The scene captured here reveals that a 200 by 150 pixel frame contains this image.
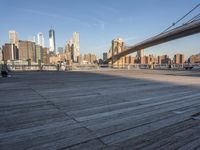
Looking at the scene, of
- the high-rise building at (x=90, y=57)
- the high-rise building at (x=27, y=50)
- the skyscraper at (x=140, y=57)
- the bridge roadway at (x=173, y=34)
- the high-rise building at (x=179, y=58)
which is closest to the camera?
the bridge roadway at (x=173, y=34)

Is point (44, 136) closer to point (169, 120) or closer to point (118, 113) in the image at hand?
point (118, 113)

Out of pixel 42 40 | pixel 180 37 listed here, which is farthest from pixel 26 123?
pixel 42 40

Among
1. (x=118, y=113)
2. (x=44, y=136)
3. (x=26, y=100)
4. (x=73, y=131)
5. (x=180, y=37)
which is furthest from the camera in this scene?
(x=180, y=37)

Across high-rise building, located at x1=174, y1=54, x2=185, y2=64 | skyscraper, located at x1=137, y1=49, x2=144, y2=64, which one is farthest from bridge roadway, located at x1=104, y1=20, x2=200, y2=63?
high-rise building, located at x1=174, y1=54, x2=185, y2=64

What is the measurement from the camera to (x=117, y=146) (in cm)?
168

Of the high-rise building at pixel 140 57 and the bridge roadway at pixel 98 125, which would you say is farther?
the high-rise building at pixel 140 57

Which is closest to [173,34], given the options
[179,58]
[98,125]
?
[98,125]

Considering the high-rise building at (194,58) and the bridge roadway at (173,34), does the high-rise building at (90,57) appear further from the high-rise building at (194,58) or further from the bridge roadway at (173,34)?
the high-rise building at (194,58)

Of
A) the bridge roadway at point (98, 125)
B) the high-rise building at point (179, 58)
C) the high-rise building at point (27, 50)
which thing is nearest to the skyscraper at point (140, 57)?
the high-rise building at point (179, 58)

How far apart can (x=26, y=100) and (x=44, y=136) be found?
5.83 ft

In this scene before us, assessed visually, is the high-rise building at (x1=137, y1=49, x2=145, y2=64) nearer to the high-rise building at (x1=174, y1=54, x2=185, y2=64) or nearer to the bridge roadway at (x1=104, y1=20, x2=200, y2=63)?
the high-rise building at (x1=174, y1=54, x2=185, y2=64)

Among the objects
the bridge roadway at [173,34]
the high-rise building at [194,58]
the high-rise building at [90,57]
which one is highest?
the bridge roadway at [173,34]

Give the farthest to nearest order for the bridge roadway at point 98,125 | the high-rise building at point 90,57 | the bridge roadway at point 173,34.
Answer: the high-rise building at point 90,57 → the bridge roadway at point 173,34 → the bridge roadway at point 98,125

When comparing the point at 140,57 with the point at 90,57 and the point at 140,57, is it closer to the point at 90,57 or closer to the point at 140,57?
the point at 140,57
